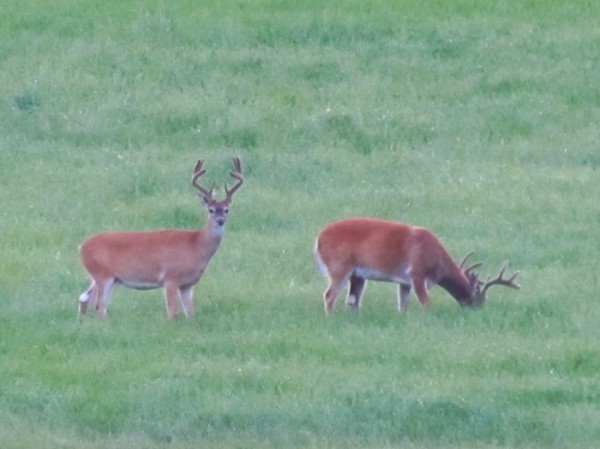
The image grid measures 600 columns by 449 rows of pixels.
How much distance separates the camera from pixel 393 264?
12859 millimetres

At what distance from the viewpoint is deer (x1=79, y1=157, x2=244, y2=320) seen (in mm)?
12453

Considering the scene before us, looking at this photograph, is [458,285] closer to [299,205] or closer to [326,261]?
[326,261]

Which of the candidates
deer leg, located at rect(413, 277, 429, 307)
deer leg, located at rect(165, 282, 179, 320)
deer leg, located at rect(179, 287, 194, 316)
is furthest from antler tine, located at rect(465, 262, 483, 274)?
deer leg, located at rect(165, 282, 179, 320)

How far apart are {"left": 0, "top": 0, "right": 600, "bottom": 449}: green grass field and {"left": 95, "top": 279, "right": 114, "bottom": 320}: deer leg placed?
6.4 inches

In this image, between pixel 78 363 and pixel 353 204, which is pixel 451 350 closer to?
pixel 78 363

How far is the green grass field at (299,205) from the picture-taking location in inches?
388

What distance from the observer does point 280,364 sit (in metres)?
10.9

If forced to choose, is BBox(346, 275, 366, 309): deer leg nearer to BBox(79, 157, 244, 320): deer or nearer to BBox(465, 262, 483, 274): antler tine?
BBox(465, 262, 483, 274): antler tine

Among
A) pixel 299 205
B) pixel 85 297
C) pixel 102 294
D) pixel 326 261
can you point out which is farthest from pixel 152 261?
pixel 299 205

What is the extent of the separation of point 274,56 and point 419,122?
3620mm

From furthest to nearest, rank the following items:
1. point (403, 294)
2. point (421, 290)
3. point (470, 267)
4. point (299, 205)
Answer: point (299, 205), point (470, 267), point (403, 294), point (421, 290)

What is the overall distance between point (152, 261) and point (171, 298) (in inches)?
13.4

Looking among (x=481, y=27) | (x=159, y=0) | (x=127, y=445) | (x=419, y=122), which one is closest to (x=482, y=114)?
(x=419, y=122)

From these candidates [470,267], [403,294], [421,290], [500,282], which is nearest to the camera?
[500,282]
